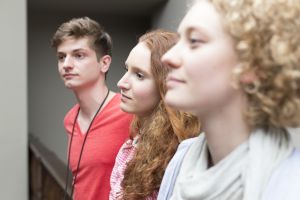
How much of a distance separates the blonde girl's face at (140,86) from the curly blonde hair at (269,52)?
0.46 metres

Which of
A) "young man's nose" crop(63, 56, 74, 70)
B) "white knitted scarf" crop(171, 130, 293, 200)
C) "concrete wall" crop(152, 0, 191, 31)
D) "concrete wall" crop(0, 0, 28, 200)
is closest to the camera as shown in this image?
"white knitted scarf" crop(171, 130, 293, 200)

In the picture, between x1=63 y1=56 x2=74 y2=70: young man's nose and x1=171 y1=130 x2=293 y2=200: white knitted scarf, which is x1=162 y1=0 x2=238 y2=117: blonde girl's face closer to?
x1=171 y1=130 x2=293 y2=200: white knitted scarf

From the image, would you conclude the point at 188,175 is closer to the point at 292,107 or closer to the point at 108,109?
the point at 292,107

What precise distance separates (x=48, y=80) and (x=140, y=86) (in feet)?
16.2

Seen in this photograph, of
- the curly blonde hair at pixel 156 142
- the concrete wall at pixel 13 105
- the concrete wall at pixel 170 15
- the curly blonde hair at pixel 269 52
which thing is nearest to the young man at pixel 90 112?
the curly blonde hair at pixel 156 142

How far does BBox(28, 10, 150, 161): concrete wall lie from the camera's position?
598 centimetres

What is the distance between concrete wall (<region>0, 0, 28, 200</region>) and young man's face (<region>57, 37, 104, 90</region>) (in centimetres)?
248

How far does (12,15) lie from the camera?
4242 mm

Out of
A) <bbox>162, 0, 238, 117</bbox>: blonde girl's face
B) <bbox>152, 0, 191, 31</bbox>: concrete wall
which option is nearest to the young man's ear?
<bbox>162, 0, 238, 117</bbox>: blonde girl's face

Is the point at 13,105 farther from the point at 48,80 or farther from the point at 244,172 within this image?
the point at 244,172

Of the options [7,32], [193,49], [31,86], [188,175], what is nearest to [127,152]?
[188,175]

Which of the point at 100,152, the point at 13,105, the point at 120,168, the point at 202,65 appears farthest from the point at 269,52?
the point at 13,105

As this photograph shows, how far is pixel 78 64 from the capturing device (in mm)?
1832

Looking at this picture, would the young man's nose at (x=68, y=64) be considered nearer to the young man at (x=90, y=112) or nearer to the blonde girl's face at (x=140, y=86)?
the young man at (x=90, y=112)
